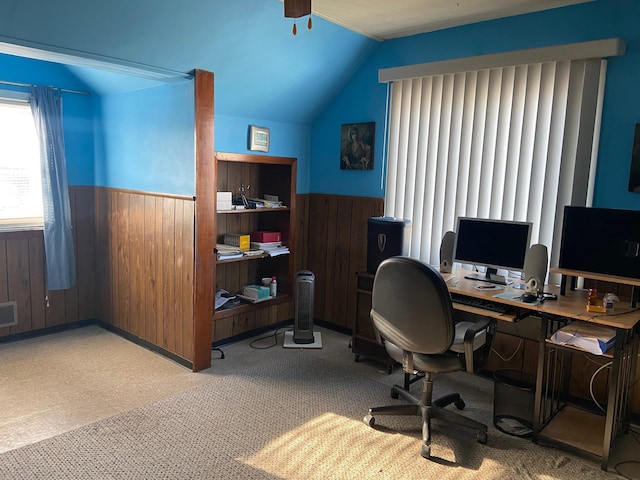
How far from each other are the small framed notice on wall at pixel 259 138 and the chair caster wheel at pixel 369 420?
218 centimetres

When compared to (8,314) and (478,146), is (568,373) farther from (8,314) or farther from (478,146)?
(8,314)

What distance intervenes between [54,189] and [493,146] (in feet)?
10.8

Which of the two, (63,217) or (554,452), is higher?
(63,217)

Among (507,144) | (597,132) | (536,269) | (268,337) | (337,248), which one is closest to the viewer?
(536,269)

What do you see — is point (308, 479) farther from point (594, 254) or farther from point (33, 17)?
point (33, 17)

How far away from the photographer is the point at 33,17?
7.70 ft

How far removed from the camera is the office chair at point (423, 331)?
2.30 meters

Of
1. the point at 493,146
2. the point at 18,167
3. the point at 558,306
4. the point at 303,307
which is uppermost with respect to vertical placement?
the point at 493,146

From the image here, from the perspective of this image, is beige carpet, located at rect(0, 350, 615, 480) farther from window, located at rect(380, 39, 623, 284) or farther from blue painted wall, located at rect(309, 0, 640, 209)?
blue painted wall, located at rect(309, 0, 640, 209)

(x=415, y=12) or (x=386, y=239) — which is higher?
(x=415, y=12)

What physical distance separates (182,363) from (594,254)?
2.70 meters

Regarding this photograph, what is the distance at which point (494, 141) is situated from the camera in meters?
3.27

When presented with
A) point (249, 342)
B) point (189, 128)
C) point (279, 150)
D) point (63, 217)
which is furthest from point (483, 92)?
point (63, 217)

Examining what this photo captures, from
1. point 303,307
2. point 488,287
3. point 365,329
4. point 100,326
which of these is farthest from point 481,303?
point 100,326
